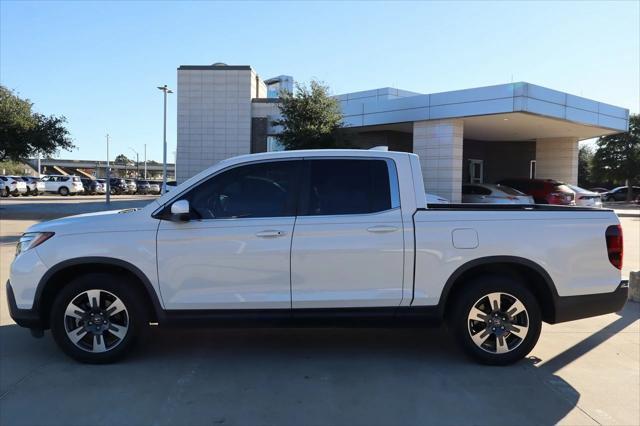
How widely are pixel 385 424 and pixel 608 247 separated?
2682 millimetres

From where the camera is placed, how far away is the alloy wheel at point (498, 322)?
4.72 meters

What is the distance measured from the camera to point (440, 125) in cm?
2089

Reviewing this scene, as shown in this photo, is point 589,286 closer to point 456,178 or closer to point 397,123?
point 456,178

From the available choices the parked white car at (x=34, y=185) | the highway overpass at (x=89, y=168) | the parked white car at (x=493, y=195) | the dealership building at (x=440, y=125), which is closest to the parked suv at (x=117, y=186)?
the parked white car at (x=34, y=185)

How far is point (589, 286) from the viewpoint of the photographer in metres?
4.77

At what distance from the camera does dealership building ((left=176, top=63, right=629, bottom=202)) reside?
63.8 feet

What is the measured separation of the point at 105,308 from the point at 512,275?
12.1 ft

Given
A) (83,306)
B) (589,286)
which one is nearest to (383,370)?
(589,286)

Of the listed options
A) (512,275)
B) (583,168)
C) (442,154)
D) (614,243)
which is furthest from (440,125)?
(583,168)

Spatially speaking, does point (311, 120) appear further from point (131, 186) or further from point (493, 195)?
point (131, 186)

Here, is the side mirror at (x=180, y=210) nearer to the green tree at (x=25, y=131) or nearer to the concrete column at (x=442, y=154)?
the concrete column at (x=442, y=154)

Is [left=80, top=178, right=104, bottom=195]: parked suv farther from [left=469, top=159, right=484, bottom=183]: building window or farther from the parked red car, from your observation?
the parked red car

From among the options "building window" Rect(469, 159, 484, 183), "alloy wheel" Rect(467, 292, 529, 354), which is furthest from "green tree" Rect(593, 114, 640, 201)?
"alloy wheel" Rect(467, 292, 529, 354)

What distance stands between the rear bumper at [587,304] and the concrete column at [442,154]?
16.2 m
